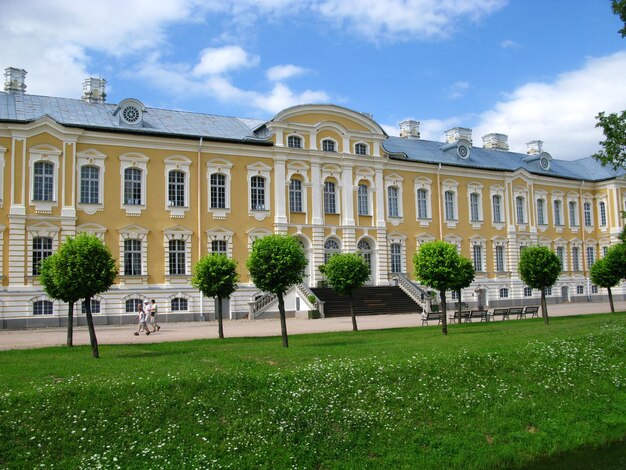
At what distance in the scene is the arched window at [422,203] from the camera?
147 ft

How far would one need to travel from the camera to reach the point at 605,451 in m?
11.7

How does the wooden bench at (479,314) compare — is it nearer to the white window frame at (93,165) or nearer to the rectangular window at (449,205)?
the rectangular window at (449,205)

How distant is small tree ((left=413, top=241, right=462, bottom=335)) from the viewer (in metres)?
22.9

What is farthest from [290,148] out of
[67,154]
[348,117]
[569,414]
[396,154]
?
[569,414]

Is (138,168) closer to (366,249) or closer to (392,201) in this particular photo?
(366,249)

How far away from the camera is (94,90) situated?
126 ft

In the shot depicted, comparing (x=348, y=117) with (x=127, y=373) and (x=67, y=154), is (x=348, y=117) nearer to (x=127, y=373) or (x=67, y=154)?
(x=67, y=154)

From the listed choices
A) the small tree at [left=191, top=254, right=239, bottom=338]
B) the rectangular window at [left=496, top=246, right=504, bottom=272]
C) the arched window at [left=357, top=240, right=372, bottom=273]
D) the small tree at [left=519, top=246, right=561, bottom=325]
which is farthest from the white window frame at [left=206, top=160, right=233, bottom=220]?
the rectangular window at [left=496, top=246, right=504, bottom=272]

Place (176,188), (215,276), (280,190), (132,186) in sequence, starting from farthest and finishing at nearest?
(280,190), (176,188), (132,186), (215,276)

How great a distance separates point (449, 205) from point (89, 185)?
25.8 metres

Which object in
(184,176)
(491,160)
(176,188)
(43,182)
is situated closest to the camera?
(43,182)

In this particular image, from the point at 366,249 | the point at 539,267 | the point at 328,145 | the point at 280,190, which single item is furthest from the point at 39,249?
the point at 539,267

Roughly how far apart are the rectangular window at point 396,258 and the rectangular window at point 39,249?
22.2m

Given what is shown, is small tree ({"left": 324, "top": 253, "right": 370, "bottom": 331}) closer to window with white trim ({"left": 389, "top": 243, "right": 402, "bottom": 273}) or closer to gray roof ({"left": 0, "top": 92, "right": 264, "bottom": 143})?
gray roof ({"left": 0, "top": 92, "right": 264, "bottom": 143})
